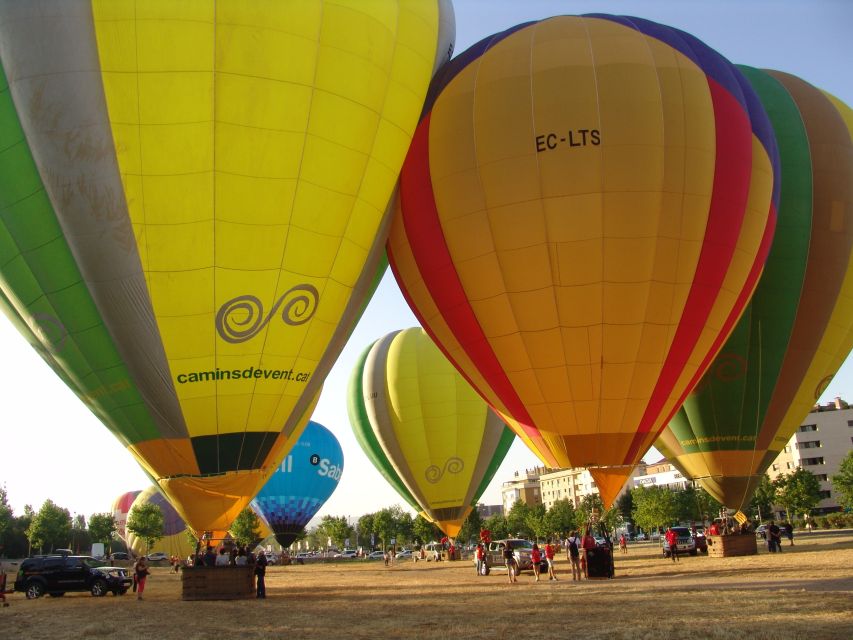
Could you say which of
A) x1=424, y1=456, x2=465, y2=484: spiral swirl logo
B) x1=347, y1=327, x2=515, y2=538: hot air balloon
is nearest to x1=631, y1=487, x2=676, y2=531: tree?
x1=347, y1=327, x2=515, y2=538: hot air balloon

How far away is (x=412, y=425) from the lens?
86.5 feet

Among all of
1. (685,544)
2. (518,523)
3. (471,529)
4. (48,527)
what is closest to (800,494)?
(685,544)

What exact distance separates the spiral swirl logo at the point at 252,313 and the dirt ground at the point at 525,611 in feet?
14.3

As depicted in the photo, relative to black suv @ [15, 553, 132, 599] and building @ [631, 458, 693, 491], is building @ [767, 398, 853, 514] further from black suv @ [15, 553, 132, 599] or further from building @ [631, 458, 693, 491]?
black suv @ [15, 553, 132, 599]

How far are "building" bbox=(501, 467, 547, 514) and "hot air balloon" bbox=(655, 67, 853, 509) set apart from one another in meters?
105

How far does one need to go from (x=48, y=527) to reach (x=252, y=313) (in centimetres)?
6455

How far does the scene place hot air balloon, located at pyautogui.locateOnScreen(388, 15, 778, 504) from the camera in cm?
1359

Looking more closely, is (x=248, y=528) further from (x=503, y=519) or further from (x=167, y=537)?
(x=503, y=519)

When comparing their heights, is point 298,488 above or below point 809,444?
below

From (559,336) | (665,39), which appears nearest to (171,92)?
(559,336)

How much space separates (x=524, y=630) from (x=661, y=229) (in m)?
7.44

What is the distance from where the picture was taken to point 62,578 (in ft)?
62.5

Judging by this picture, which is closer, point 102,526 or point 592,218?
point 592,218

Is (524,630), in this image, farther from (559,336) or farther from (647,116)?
(647,116)
